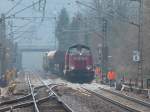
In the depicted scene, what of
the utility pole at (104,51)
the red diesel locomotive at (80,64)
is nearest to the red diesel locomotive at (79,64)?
the red diesel locomotive at (80,64)

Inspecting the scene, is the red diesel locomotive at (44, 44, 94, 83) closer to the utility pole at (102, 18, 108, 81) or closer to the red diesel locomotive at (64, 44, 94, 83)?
the red diesel locomotive at (64, 44, 94, 83)

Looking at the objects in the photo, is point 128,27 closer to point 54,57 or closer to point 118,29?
point 118,29

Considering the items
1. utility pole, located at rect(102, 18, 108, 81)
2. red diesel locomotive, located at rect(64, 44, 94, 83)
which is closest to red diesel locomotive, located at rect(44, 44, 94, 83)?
red diesel locomotive, located at rect(64, 44, 94, 83)

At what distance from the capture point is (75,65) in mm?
50625

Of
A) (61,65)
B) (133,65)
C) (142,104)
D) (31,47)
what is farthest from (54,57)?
(31,47)

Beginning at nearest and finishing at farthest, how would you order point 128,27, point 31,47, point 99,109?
point 99,109, point 128,27, point 31,47

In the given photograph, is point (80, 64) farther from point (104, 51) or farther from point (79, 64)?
point (104, 51)

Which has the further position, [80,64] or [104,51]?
[80,64]

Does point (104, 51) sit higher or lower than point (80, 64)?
higher

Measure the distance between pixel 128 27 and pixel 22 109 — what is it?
2029 inches

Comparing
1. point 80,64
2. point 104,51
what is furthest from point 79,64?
point 104,51

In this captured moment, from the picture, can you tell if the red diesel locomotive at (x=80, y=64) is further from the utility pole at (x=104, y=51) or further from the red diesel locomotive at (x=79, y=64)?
the utility pole at (x=104, y=51)

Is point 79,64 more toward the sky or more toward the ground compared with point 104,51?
more toward the ground

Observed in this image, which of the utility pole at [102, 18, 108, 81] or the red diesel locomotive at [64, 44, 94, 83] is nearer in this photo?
the utility pole at [102, 18, 108, 81]
